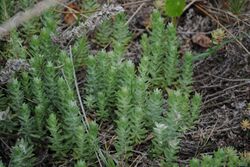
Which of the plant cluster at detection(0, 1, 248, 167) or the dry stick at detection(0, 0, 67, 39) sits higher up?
the dry stick at detection(0, 0, 67, 39)

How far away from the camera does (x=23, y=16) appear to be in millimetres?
2807

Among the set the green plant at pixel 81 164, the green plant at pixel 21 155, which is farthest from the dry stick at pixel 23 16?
the green plant at pixel 81 164

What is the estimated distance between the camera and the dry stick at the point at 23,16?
9.07 feet

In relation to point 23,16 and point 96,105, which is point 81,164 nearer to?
point 96,105

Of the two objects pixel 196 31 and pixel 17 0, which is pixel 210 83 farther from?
pixel 17 0

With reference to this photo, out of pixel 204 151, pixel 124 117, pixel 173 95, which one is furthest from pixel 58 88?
pixel 204 151

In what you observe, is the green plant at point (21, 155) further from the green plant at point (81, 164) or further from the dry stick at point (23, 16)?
the dry stick at point (23, 16)

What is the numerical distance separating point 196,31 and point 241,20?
29 centimetres

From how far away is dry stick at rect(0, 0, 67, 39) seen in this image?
2766 millimetres

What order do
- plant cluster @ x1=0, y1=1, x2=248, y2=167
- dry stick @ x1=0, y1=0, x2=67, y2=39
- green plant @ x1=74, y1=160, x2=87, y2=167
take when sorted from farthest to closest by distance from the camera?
dry stick @ x1=0, y1=0, x2=67, y2=39
plant cluster @ x1=0, y1=1, x2=248, y2=167
green plant @ x1=74, y1=160, x2=87, y2=167

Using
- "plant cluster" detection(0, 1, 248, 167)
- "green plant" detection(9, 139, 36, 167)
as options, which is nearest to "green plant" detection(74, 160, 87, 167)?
"plant cluster" detection(0, 1, 248, 167)

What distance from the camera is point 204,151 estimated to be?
2605 mm

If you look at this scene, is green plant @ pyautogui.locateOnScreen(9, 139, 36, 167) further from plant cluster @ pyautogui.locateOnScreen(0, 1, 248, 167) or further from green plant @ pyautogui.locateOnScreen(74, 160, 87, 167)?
green plant @ pyautogui.locateOnScreen(74, 160, 87, 167)

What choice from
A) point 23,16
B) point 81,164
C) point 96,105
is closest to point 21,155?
point 81,164
